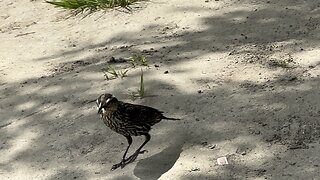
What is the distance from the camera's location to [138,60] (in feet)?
21.9

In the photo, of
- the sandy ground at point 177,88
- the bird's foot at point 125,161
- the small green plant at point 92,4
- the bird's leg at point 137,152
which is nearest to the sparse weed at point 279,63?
the sandy ground at point 177,88

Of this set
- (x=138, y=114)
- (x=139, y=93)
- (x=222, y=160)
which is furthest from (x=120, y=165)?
(x=139, y=93)

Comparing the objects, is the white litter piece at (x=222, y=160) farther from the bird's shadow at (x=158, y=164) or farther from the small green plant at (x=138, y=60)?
the small green plant at (x=138, y=60)

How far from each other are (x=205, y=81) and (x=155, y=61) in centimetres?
78

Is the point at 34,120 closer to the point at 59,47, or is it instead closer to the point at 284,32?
the point at 59,47

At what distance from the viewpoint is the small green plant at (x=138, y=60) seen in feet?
21.5

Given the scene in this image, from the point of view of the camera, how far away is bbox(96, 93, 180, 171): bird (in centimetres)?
495

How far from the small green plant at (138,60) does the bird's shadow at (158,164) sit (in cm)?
154

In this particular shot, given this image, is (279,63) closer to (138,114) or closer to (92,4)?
(138,114)

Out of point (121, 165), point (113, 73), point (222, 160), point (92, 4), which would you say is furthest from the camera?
point (92, 4)

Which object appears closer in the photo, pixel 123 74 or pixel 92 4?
pixel 123 74

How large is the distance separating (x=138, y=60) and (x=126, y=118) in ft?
5.80

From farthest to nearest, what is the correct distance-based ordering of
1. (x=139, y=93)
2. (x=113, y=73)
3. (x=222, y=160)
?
(x=113, y=73), (x=139, y=93), (x=222, y=160)

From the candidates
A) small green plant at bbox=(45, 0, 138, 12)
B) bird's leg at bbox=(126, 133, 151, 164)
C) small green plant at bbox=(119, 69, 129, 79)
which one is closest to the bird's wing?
bird's leg at bbox=(126, 133, 151, 164)
